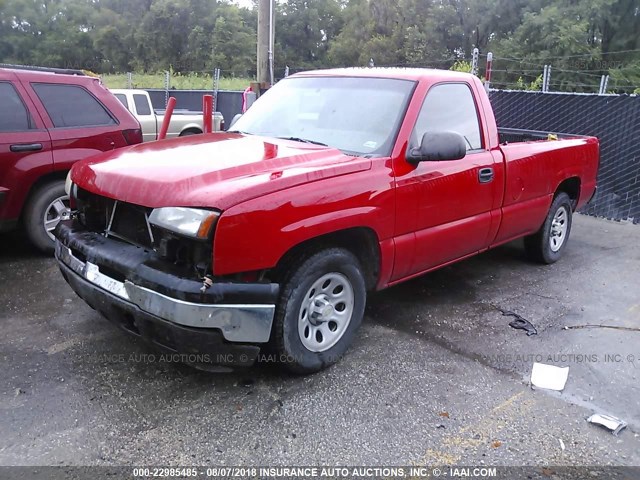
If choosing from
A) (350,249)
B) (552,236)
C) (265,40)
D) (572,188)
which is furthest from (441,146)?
(265,40)

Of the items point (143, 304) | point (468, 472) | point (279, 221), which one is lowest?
point (468, 472)

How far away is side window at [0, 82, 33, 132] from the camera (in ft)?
17.4

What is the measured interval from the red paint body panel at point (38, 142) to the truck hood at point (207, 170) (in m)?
1.86

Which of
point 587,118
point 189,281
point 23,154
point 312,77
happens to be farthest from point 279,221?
point 587,118

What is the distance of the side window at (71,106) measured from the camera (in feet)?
18.4

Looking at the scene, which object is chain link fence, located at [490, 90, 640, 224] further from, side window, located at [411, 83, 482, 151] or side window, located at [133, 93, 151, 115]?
side window, located at [133, 93, 151, 115]

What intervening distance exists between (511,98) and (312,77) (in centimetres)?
524

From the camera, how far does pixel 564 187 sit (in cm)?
593

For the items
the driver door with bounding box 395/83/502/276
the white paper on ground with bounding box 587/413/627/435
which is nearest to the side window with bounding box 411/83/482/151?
the driver door with bounding box 395/83/502/276

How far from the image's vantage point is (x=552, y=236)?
236 inches

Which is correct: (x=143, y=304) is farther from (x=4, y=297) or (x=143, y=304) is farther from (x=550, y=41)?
(x=550, y=41)

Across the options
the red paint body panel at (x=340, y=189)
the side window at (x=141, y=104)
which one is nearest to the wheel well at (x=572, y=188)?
the red paint body panel at (x=340, y=189)

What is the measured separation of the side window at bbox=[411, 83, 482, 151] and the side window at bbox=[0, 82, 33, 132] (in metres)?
3.75

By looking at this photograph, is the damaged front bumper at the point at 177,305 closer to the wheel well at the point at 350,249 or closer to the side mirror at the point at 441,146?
the wheel well at the point at 350,249
